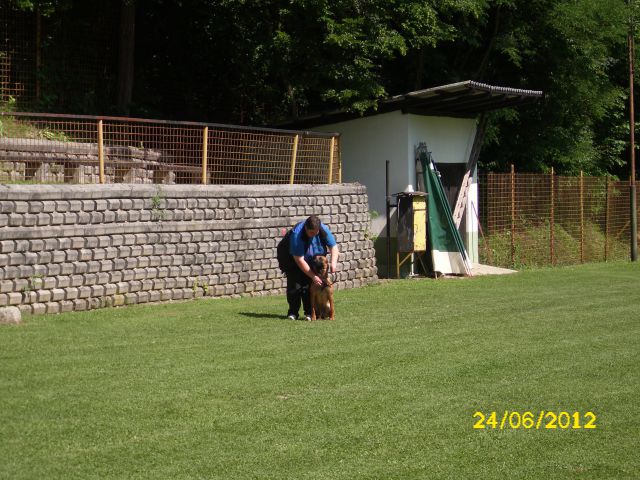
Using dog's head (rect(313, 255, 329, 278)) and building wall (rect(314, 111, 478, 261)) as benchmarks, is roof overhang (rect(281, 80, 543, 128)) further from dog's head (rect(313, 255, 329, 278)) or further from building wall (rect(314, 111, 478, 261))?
dog's head (rect(313, 255, 329, 278))

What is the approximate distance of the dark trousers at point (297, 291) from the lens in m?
13.4

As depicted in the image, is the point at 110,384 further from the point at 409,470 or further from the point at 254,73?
the point at 254,73

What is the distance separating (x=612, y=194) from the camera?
2908cm

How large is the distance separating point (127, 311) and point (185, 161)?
12.3 feet

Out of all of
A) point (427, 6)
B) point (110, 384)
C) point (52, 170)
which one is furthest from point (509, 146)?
point (110, 384)

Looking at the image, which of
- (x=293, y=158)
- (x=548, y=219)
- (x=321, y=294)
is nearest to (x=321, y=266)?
(x=321, y=294)

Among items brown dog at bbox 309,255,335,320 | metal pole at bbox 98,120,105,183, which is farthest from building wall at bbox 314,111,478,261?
brown dog at bbox 309,255,335,320

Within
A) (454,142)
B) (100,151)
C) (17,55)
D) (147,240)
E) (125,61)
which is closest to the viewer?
(100,151)

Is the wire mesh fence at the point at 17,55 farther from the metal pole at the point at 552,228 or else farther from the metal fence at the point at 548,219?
the metal pole at the point at 552,228

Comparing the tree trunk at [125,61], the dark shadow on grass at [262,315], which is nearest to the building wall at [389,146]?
the tree trunk at [125,61]

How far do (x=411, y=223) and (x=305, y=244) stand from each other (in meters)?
7.85

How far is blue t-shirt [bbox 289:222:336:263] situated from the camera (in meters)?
13.2

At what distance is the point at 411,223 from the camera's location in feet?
68.2

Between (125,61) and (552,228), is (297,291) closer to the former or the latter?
(125,61)
